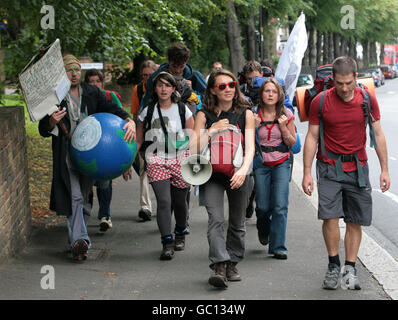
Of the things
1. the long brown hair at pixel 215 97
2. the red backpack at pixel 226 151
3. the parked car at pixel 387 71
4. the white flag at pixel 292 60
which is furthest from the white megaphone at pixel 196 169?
the parked car at pixel 387 71

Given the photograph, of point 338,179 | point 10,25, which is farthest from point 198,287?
point 10,25

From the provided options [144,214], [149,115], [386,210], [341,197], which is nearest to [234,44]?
[386,210]

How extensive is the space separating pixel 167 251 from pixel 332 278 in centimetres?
174

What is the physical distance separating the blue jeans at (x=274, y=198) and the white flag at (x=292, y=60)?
1336 millimetres

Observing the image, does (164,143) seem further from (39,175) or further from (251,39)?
(251,39)

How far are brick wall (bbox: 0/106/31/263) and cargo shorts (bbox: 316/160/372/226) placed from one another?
274 centimetres

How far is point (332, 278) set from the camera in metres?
5.50

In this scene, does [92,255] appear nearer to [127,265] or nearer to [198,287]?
[127,265]

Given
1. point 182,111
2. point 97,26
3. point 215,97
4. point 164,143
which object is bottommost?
point 164,143

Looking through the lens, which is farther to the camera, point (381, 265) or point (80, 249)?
point (80, 249)

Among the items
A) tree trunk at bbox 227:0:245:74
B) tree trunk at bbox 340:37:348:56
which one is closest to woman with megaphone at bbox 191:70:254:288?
tree trunk at bbox 227:0:245:74

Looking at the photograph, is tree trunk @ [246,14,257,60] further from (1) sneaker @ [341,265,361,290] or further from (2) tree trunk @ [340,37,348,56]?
(2) tree trunk @ [340,37,348,56]

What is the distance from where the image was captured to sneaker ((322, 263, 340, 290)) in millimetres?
5473

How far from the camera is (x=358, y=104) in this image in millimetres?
5492
